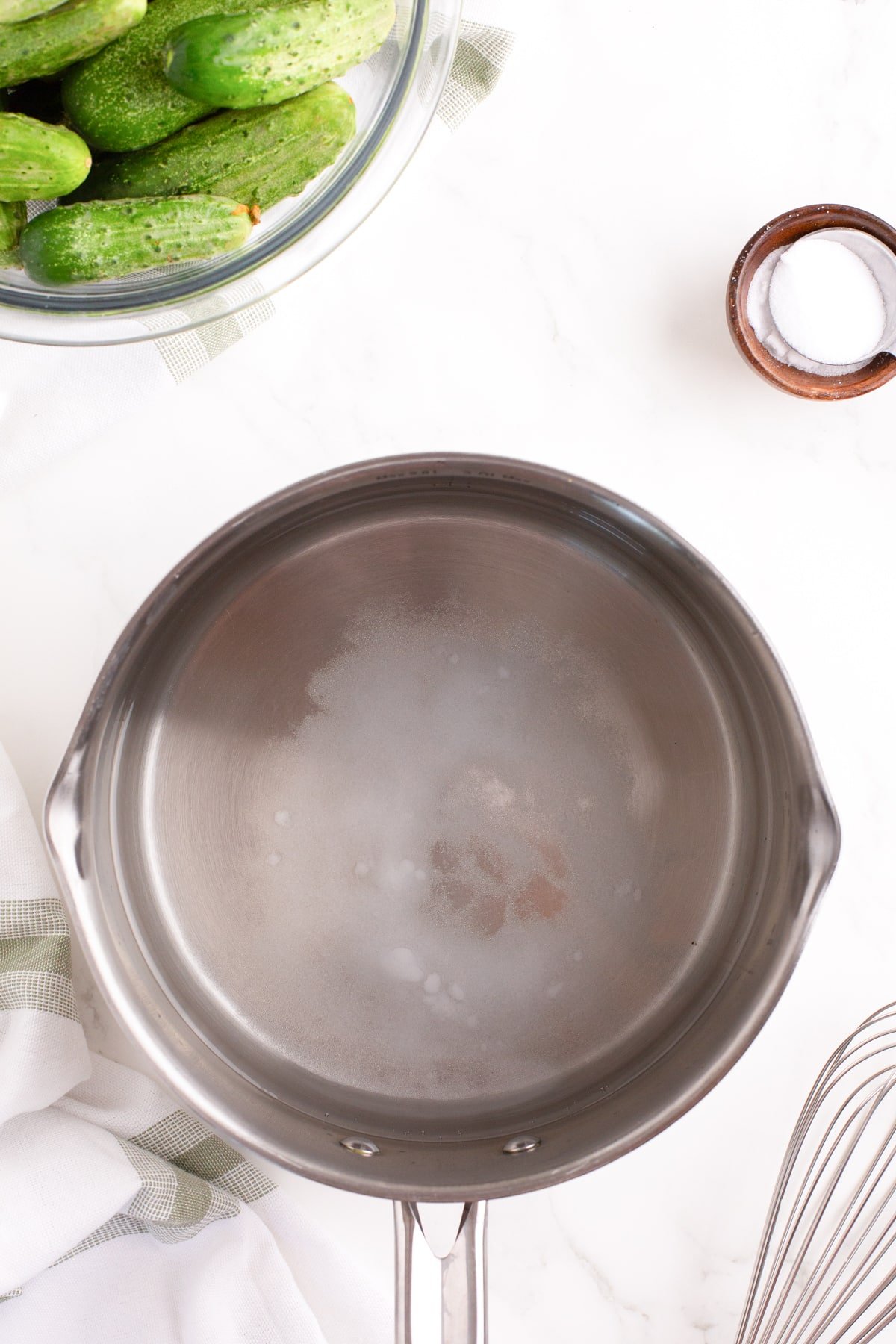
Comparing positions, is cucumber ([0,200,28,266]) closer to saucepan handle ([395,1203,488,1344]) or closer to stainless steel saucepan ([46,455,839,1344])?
stainless steel saucepan ([46,455,839,1344])

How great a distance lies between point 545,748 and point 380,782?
0.11 m

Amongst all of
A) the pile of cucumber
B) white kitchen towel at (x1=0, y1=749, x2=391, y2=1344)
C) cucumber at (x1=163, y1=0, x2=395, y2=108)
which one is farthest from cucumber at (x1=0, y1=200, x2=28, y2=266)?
white kitchen towel at (x1=0, y1=749, x2=391, y2=1344)

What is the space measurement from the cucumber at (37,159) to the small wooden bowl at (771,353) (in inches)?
15.6

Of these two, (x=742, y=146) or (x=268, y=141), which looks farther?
(x=742, y=146)

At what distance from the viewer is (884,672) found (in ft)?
2.38

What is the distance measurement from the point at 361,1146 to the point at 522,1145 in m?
0.10

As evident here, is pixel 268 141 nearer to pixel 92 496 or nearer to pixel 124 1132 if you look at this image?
pixel 92 496

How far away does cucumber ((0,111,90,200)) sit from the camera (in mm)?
556

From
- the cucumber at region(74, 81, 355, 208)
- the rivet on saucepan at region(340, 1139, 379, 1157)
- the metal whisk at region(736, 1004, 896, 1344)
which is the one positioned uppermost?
the cucumber at region(74, 81, 355, 208)

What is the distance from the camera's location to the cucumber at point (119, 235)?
58cm

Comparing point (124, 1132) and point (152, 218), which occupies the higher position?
point (152, 218)

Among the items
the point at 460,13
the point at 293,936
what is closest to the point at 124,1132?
the point at 293,936

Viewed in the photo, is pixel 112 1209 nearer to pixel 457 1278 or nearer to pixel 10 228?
pixel 457 1278

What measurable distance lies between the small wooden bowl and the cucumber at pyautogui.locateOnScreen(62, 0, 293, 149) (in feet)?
1.03
